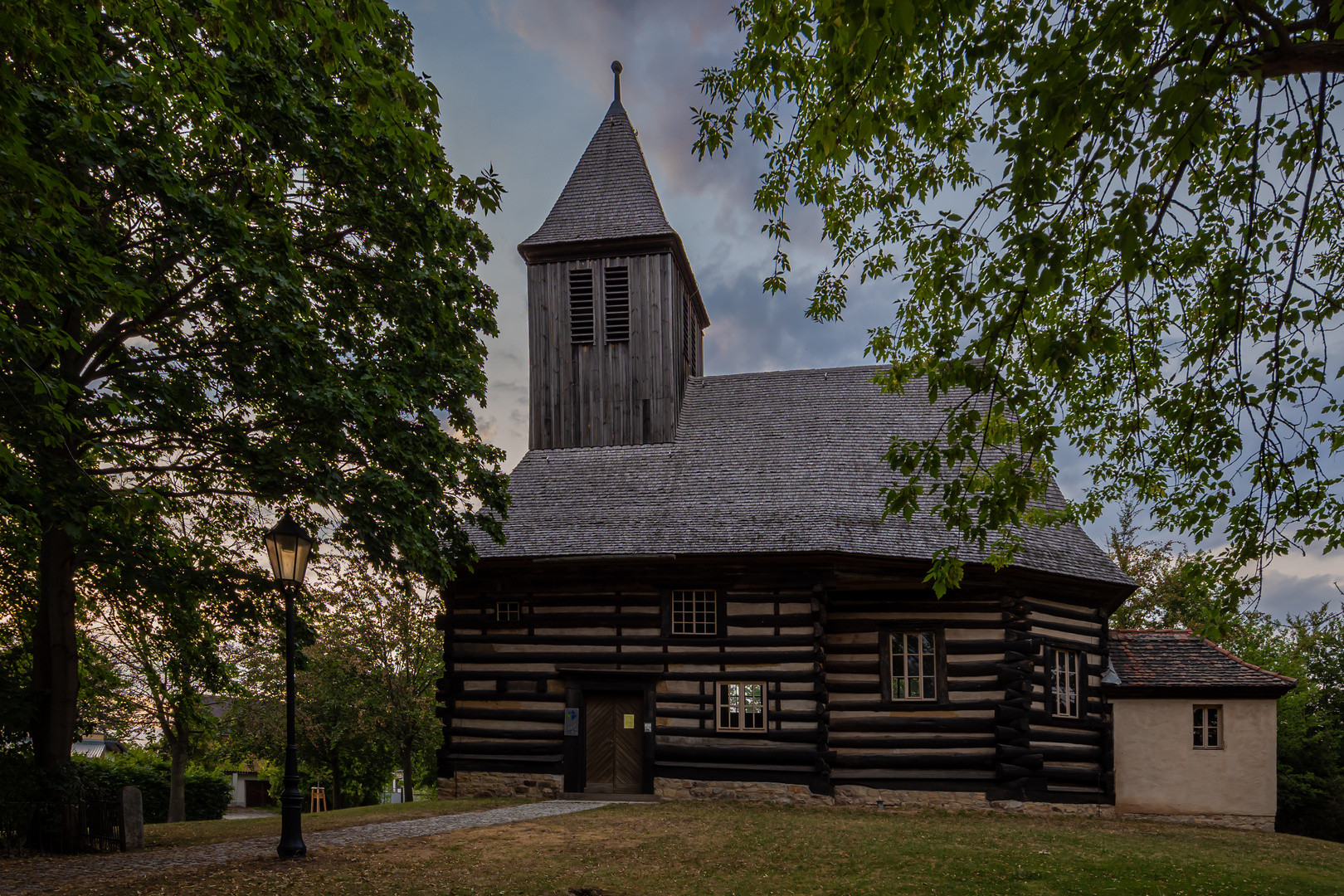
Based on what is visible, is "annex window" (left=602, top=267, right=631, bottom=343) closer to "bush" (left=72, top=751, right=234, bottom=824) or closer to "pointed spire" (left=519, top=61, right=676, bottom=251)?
"pointed spire" (left=519, top=61, right=676, bottom=251)

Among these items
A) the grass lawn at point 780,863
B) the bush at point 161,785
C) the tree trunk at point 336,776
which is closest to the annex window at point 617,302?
the grass lawn at point 780,863

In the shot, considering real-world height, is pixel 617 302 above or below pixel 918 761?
above

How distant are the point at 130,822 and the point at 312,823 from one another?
12.1 ft

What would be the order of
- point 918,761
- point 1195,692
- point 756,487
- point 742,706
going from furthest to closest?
point 756,487
point 1195,692
point 742,706
point 918,761

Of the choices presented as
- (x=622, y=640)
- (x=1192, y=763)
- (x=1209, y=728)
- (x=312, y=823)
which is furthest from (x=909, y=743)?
(x=312, y=823)

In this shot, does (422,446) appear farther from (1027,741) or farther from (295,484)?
(1027,741)

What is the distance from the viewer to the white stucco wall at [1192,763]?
56.9ft

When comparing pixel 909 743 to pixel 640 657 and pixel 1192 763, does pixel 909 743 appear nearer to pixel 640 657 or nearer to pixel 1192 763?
pixel 640 657

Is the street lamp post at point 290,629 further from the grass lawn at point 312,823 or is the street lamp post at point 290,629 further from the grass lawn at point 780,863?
the grass lawn at point 312,823

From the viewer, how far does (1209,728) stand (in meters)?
17.9

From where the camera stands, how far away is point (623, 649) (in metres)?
17.4

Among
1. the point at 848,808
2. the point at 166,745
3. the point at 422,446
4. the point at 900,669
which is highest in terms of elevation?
the point at 422,446

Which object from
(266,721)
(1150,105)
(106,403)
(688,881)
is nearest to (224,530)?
(106,403)

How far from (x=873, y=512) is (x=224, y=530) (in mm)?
11959
